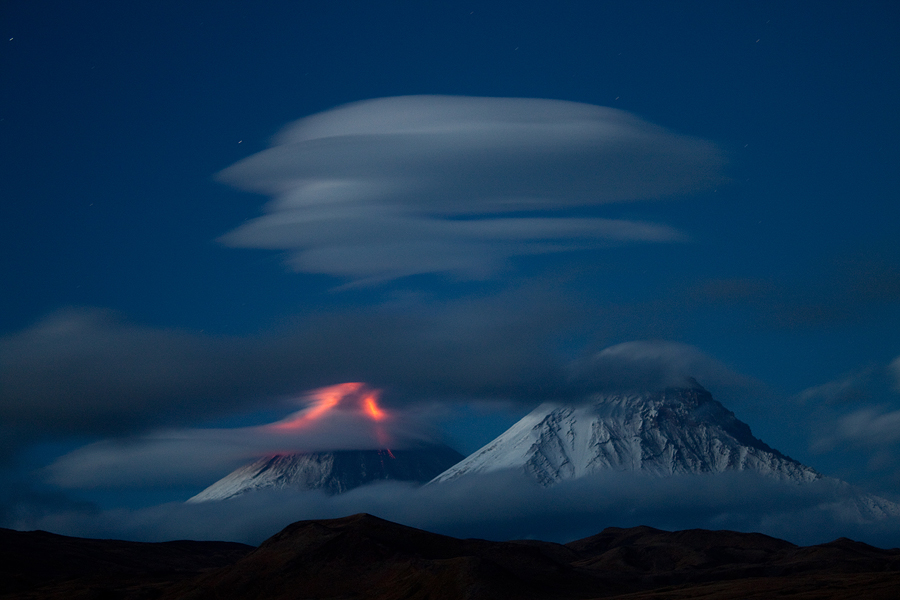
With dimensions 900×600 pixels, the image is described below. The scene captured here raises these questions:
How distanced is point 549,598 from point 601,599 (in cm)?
1171

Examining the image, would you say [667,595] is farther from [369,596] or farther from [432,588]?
[369,596]

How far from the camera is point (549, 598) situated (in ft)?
656

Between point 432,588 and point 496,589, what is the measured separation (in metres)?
13.4

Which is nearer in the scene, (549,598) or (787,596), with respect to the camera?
(787,596)

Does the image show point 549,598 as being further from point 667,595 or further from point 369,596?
point 369,596

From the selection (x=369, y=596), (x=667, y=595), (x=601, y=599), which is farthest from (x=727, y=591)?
(x=369, y=596)

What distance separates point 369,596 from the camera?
199875 millimetres

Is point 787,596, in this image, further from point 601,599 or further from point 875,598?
point 601,599

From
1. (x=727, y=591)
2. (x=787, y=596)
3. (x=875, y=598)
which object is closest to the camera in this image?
(x=875, y=598)

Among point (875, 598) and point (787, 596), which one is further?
point (787, 596)

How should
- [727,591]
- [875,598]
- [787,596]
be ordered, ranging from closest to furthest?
[875,598] → [787,596] → [727,591]

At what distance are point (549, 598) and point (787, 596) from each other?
46.1 m

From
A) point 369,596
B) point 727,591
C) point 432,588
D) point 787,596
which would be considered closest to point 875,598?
point 787,596

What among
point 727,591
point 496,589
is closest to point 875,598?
point 727,591
